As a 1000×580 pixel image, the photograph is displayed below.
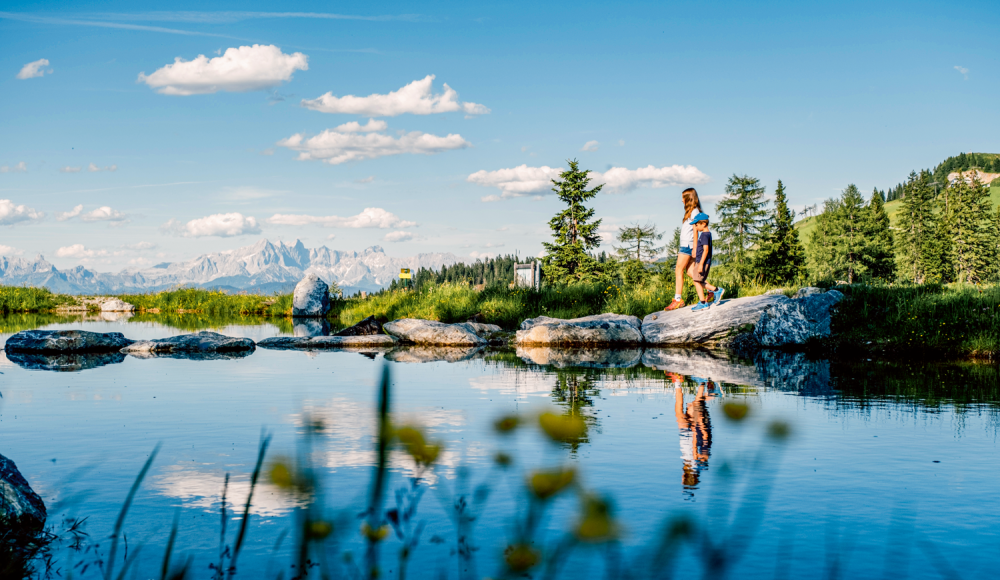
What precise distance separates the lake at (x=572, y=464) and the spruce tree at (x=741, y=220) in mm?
49262

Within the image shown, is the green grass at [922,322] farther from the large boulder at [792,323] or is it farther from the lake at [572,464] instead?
the lake at [572,464]

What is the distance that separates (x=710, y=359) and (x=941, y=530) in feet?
34.4

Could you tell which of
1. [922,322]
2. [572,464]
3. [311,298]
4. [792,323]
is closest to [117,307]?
[311,298]

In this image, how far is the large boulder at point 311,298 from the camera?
35.2 meters

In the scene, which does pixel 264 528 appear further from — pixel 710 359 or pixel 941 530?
pixel 710 359

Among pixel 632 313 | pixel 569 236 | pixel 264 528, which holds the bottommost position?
pixel 264 528

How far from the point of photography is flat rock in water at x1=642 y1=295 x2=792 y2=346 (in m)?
17.0

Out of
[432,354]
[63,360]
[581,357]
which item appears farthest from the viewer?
[432,354]

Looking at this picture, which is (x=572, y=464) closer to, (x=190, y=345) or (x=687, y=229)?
(x=687, y=229)

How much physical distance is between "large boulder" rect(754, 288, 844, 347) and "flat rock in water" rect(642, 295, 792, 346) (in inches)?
6.4

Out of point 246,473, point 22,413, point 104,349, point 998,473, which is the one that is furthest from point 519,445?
point 104,349

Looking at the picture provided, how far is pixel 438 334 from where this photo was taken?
705 inches

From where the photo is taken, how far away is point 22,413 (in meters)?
7.64

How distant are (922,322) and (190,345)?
15.6 m
